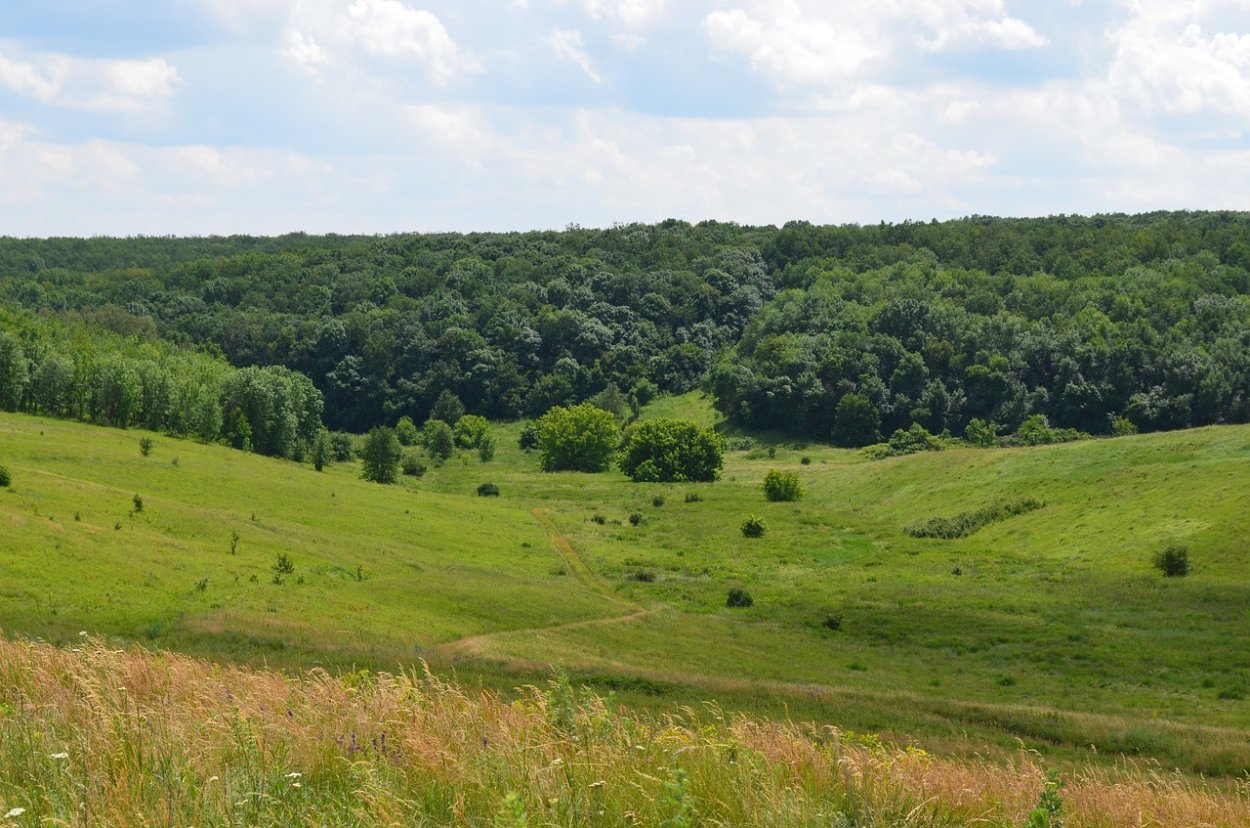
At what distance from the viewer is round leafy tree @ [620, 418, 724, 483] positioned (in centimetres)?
13162

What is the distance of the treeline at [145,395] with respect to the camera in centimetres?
11431

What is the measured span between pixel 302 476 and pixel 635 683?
6822 centimetres

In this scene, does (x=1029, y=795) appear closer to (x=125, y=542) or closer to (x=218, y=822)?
(x=218, y=822)

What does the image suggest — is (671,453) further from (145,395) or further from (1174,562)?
(1174,562)

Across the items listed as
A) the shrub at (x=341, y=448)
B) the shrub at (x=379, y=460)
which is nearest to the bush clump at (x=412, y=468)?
the shrub at (x=341, y=448)

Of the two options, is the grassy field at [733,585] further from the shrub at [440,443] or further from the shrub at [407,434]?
the shrub at [407,434]

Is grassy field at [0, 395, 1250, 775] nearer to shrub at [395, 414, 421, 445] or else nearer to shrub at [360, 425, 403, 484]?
shrub at [360, 425, 403, 484]

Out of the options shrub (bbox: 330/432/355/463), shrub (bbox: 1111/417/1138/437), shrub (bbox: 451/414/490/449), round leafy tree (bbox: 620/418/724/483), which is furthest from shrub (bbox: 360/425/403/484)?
shrub (bbox: 1111/417/1138/437)

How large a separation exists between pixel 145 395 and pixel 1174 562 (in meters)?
96.8

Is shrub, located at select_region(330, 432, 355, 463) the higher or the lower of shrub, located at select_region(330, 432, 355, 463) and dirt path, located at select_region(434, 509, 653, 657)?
the lower

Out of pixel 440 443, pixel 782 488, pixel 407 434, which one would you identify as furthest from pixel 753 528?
pixel 407 434

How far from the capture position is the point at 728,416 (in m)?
179

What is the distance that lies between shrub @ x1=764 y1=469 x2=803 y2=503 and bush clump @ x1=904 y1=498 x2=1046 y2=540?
20.8 metres

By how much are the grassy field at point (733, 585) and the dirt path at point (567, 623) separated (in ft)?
1.22
